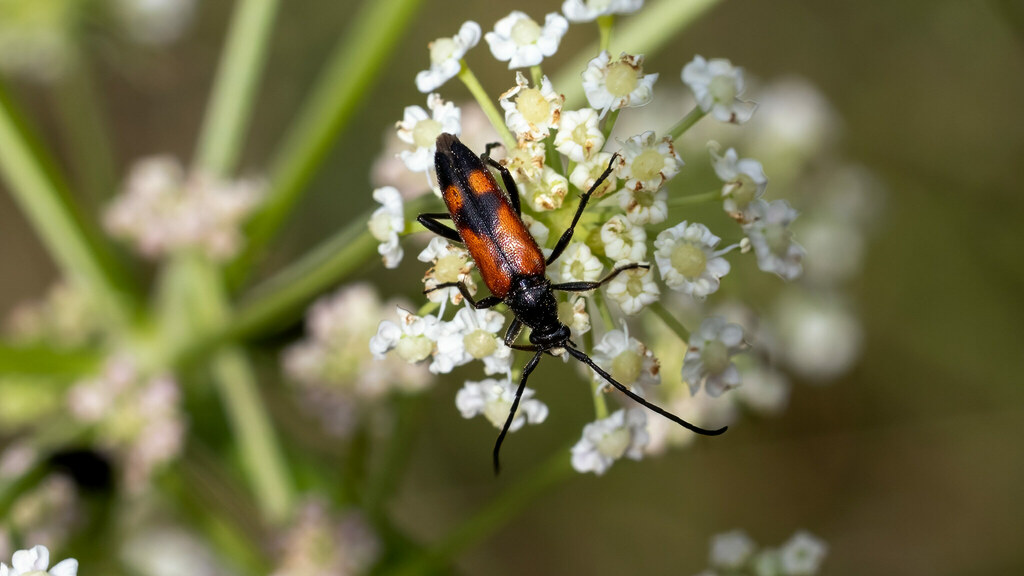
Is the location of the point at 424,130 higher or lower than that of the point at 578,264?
higher

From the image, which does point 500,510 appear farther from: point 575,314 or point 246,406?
point 246,406

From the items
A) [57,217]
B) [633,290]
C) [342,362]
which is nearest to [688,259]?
[633,290]

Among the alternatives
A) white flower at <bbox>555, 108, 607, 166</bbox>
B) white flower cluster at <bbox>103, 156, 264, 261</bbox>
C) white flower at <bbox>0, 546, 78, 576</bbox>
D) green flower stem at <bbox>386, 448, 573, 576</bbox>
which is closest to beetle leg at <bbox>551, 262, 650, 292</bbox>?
white flower at <bbox>555, 108, 607, 166</bbox>

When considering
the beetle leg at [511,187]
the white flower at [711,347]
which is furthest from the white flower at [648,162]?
the white flower at [711,347]

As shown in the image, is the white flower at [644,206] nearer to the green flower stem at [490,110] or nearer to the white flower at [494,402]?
the green flower stem at [490,110]

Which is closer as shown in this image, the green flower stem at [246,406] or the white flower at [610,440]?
the white flower at [610,440]
